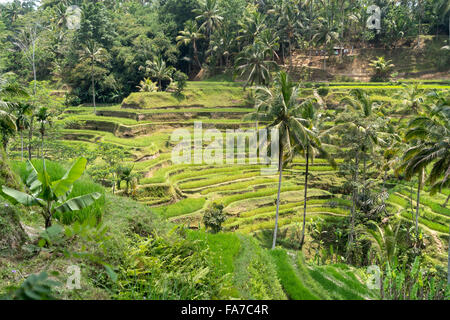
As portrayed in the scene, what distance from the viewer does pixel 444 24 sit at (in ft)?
139

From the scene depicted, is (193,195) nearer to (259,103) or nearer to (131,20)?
(259,103)

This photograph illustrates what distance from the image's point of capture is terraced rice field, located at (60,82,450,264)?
718 inches

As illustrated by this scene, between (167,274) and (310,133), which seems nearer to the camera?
(167,274)

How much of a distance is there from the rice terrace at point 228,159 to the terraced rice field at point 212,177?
0.14 metres

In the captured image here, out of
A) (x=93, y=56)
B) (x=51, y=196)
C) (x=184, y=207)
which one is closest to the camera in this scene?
(x=51, y=196)

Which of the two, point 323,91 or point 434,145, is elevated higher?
point 323,91

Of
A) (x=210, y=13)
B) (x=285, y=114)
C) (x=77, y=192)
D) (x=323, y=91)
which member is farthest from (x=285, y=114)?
(x=210, y=13)

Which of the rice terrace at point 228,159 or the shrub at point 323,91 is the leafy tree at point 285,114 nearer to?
the rice terrace at point 228,159

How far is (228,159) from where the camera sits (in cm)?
2578

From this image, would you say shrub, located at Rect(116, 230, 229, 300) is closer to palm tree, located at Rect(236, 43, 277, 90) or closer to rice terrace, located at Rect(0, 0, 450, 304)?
rice terrace, located at Rect(0, 0, 450, 304)

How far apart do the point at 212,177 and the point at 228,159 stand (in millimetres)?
3545

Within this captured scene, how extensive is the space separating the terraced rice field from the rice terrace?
0.45 ft

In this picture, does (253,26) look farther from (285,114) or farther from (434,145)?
(434,145)

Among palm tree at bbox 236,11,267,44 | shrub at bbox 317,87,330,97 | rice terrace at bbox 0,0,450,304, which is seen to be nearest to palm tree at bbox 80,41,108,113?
rice terrace at bbox 0,0,450,304
